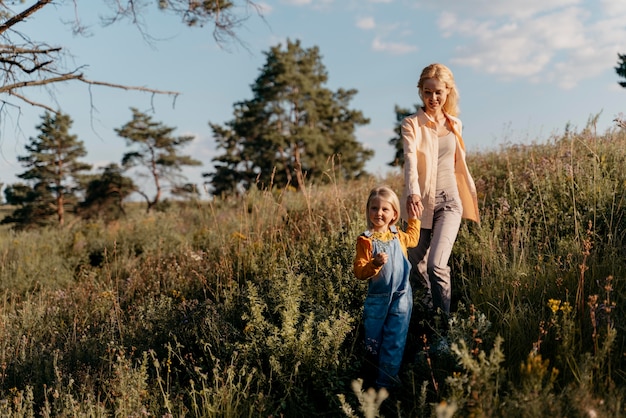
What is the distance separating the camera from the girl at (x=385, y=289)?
11.7 ft

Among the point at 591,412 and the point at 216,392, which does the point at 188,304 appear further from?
→ the point at 591,412

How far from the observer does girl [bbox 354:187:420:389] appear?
3568 millimetres

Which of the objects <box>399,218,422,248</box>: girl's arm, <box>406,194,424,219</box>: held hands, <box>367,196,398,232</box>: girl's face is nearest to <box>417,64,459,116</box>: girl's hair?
<box>406,194,424,219</box>: held hands

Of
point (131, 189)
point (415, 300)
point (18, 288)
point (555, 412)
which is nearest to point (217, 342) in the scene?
point (415, 300)

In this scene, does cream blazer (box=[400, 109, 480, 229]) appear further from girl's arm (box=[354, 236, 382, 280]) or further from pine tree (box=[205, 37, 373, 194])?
pine tree (box=[205, 37, 373, 194])

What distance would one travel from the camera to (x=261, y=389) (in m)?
3.74

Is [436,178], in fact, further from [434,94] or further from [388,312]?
[388,312]

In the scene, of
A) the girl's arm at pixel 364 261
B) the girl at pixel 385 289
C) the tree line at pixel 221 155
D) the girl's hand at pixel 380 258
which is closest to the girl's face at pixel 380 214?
the girl at pixel 385 289

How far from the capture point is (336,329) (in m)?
3.78

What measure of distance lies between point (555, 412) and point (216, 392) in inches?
82.4

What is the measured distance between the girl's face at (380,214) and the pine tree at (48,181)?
1201 inches

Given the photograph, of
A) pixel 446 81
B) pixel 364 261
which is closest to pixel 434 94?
pixel 446 81

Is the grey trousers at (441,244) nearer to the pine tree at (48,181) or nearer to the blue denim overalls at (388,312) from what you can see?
the blue denim overalls at (388,312)

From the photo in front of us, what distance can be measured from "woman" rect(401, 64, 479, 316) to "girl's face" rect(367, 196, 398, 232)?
44cm
